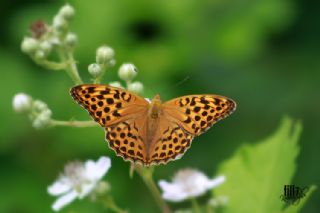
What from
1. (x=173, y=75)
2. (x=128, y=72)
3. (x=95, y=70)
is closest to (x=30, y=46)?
(x=95, y=70)

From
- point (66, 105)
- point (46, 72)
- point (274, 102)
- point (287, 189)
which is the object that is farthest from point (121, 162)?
point (287, 189)

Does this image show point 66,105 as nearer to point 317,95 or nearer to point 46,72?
point 46,72

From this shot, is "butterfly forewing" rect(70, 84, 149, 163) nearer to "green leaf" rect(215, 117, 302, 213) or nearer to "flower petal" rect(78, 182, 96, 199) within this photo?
"flower petal" rect(78, 182, 96, 199)

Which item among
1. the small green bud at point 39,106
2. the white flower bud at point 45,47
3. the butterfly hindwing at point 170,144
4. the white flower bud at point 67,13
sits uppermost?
the white flower bud at point 67,13

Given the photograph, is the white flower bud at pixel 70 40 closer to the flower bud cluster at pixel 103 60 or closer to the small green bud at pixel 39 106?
the flower bud cluster at pixel 103 60

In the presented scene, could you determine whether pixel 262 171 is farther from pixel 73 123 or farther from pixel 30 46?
pixel 30 46

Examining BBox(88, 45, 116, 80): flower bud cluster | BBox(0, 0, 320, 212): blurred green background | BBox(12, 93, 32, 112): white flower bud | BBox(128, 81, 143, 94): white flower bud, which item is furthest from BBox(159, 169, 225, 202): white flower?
BBox(0, 0, 320, 212): blurred green background

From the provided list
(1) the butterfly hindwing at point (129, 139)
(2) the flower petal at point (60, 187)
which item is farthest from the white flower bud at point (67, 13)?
(2) the flower petal at point (60, 187)
